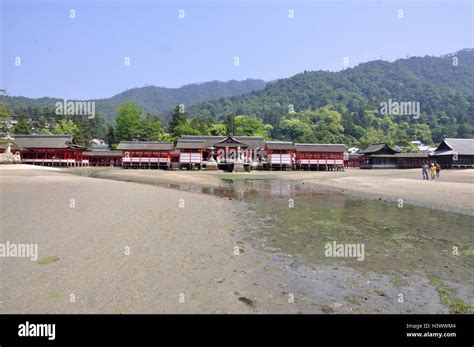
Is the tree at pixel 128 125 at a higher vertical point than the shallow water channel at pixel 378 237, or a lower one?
higher

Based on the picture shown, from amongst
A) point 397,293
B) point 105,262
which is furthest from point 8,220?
point 397,293

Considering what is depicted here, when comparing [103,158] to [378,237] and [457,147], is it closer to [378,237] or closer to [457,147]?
[378,237]

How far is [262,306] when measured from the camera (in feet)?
20.7

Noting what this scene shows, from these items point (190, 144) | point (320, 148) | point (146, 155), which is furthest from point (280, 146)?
point (146, 155)

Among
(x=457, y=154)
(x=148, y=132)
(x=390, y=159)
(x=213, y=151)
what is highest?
(x=148, y=132)

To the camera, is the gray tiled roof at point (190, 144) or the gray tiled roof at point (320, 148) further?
the gray tiled roof at point (320, 148)

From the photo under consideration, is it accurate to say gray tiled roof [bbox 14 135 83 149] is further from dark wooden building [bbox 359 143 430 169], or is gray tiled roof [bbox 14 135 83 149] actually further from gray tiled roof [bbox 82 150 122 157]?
dark wooden building [bbox 359 143 430 169]

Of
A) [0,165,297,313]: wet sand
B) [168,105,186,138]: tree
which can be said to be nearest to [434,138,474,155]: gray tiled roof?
[168,105,186,138]: tree

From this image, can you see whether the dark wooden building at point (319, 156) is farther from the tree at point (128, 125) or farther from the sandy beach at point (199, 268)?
the sandy beach at point (199, 268)
